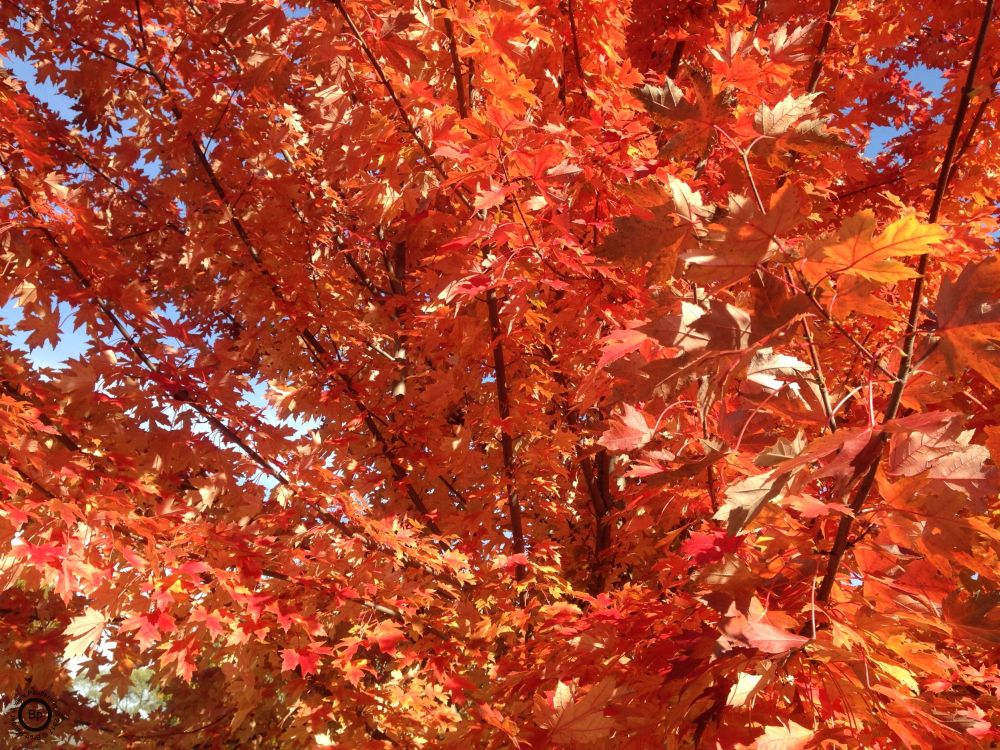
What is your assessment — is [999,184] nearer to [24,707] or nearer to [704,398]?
[704,398]

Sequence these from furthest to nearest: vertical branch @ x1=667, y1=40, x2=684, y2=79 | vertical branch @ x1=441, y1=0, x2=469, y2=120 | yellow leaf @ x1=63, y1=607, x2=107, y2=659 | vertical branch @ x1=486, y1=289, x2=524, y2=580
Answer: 1. vertical branch @ x1=667, y1=40, x2=684, y2=79
2. vertical branch @ x1=486, y1=289, x2=524, y2=580
3. yellow leaf @ x1=63, y1=607, x2=107, y2=659
4. vertical branch @ x1=441, y1=0, x2=469, y2=120

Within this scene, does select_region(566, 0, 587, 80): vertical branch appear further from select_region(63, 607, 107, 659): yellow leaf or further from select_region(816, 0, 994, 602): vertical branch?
select_region(63, 607, 107, 659): yellow leaf

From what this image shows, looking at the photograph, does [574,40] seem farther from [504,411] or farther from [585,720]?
[585,720]

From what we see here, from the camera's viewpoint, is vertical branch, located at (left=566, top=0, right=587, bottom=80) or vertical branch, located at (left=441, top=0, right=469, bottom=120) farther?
vertical branch, located at (left=566, top=0, right=587, bottom=80)

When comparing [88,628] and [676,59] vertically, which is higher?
[676,59]

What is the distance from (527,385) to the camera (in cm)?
312

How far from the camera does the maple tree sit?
3.28 ft

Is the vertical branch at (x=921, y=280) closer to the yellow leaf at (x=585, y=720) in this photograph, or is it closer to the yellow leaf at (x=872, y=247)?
the yellow leaf at (x=872, y=247)

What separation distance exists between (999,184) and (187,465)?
480 centimetres

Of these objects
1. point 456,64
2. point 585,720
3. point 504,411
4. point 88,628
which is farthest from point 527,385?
point 88,628

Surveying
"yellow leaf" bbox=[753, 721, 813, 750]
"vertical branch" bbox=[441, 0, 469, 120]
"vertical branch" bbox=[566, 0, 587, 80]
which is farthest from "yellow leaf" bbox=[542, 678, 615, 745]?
"vertical branch" bbox=[566, 0, 587, 80]

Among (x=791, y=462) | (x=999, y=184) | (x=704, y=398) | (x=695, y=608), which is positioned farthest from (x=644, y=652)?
(x=999, y=184)

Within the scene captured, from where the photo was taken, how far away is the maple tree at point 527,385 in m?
1.00

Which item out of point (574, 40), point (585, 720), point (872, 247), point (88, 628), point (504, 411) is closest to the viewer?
point (872, 247)
